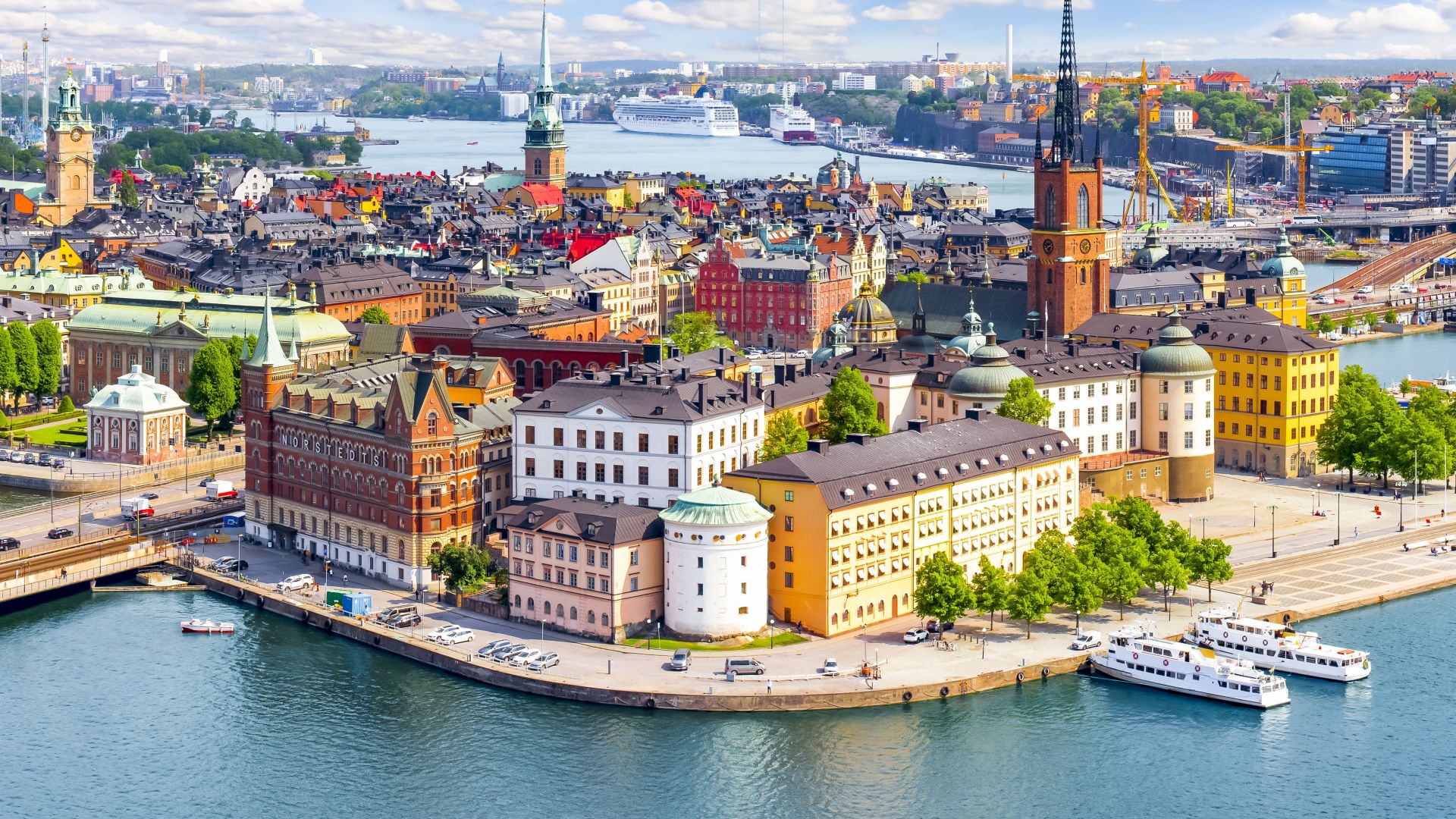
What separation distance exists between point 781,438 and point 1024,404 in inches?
340

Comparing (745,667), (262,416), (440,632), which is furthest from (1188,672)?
(262,416)

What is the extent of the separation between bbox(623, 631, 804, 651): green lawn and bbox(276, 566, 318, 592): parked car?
11911mm

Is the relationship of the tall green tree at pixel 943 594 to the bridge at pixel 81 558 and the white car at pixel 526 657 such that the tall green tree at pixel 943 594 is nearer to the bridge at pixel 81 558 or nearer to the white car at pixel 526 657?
the white car at pixel 526 657

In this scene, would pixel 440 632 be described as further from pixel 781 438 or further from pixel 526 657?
pixel 781 438

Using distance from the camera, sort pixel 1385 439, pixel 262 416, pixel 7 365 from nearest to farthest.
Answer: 1. pixel 262 416
2. pixel 1385 439
3. pixel 7 365

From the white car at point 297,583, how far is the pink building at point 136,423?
785 inches

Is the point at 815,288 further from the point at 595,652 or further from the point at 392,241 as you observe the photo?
the point at 595,652

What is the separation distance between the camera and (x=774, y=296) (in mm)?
119125

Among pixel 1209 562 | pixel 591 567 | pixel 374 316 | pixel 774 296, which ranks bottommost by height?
pixel 1209 562

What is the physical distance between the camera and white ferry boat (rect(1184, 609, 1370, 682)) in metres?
58.8

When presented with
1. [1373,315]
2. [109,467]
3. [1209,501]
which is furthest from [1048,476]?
[1373,315]

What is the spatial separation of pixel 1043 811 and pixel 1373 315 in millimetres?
87307

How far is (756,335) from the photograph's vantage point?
120 metres

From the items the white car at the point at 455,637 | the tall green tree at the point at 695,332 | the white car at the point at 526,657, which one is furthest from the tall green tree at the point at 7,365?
the white car at the point at 526,657
